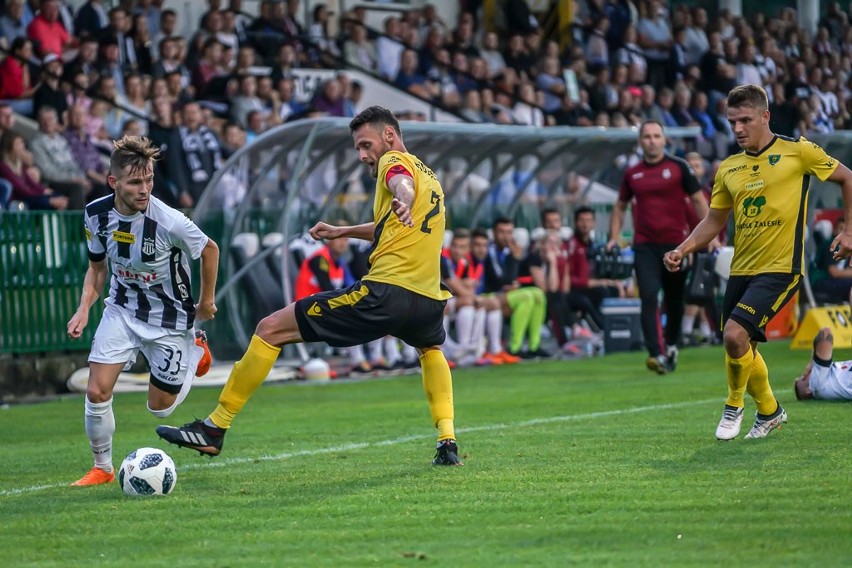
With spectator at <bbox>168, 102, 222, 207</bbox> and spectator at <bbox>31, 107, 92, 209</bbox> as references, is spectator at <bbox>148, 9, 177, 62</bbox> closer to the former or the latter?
spectator at <bbox>168, 102, 222, 207</bbox>

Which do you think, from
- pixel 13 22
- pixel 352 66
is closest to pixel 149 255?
pixel 13 22

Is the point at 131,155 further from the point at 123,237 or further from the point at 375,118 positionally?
the point at 375,118

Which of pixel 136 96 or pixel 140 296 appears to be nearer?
pixel 140 296

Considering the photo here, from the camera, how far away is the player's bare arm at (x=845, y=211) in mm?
8250

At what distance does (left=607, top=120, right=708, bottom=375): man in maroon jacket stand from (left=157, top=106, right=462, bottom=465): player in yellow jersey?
655cm

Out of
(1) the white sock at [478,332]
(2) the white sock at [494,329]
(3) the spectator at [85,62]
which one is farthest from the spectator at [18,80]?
(2) the white sock at [494,329]

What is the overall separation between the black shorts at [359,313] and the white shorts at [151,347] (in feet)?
2.89

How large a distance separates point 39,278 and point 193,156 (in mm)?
3377

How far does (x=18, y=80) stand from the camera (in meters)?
17.9

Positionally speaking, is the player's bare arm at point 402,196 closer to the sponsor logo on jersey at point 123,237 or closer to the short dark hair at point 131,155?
the short dark hair at point 131,155

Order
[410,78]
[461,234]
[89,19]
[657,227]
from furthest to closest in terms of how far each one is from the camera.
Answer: [410,78], [89,19], [461,234], [657,227]

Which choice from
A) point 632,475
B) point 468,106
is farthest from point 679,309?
point 468,106

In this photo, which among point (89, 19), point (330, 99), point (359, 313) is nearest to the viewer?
point (359, 313)

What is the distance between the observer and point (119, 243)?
7996 millimetres
